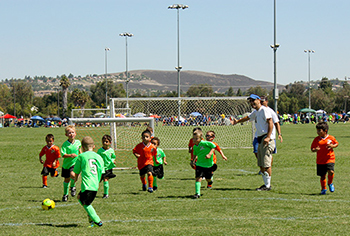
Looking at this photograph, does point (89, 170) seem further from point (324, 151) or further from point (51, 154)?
point (324, 151)

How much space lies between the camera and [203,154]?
33.5ft

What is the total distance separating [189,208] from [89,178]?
2228mm

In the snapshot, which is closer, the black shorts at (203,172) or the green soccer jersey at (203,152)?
the black shorts at (203,172)

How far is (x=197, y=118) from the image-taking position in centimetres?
2980

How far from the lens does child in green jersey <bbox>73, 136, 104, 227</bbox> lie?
23.3ft

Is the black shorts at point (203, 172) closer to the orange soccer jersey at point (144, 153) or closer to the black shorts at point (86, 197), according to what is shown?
the orange soccer jersey at point (144, 153)

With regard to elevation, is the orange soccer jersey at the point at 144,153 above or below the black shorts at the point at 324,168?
above

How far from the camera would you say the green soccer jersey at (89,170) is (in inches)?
283

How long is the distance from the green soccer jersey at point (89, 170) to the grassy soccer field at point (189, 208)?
645 millimetres

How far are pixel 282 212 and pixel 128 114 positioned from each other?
26.3m

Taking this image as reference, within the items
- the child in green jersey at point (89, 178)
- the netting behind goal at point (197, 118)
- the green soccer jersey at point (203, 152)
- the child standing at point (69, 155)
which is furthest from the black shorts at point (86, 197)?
the netting behind goal at point (197, 118)

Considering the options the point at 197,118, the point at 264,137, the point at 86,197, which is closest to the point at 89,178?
the point at 86,197

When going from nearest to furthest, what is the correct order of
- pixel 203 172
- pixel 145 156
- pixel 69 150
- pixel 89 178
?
pixel 89 178
pixel 69 150
pixel 203 172
pixel 145 156

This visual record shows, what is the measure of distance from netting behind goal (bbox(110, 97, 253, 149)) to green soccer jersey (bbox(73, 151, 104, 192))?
16.7m
